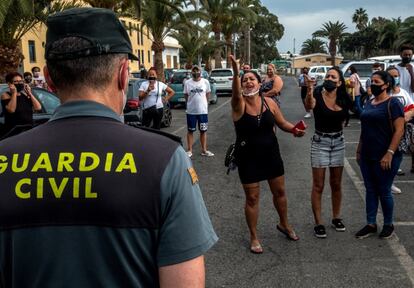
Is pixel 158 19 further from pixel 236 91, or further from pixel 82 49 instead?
pixel 82 49

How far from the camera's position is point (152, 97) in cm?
964

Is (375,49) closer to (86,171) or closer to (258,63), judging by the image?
(258,63)

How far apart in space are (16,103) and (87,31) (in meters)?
6.20

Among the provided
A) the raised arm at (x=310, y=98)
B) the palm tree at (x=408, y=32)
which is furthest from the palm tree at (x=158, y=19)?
the palm tree at (x=408, y=32)

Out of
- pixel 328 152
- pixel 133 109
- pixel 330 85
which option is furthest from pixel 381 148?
pixel 133 109


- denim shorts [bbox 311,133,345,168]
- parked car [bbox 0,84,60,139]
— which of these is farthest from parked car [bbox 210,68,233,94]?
A: denim shorts [bbox 311,133,345,168]

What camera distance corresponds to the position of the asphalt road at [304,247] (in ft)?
13.2

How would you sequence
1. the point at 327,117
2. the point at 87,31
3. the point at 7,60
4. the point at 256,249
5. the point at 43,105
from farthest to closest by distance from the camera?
the point at 7,60 → the point at 43,105 → the point at 327,117 → the point at 256,249 → the point at 87,31

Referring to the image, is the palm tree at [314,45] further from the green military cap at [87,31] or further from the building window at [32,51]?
the green military cap at [87,31]

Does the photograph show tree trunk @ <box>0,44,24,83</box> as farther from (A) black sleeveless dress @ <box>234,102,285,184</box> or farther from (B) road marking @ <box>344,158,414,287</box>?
(B) road marking @ <box>344,158,414,287</box>

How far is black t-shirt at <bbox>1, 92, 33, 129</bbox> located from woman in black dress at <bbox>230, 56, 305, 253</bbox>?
3864 millimetres

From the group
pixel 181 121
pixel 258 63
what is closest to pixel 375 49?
pixel 258 63

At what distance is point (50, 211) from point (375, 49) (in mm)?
80461

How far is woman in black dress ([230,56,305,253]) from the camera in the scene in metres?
4.60
